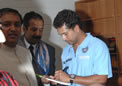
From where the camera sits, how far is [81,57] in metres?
1.66

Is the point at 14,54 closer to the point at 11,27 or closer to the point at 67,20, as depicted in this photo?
the point at 11,27

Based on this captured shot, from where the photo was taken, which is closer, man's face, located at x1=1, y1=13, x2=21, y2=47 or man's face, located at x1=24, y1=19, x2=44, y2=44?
man's face, located at x1=1, y1=13, x2=21, y2=47

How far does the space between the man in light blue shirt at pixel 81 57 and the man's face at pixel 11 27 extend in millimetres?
352

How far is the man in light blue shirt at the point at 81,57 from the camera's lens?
5.03 ft

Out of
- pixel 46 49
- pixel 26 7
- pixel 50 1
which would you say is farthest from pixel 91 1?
pixel 46 49

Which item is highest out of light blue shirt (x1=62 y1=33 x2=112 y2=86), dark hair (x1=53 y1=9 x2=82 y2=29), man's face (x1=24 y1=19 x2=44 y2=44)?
dark hair (x1=53 y1=9 x2=82 y2=29)

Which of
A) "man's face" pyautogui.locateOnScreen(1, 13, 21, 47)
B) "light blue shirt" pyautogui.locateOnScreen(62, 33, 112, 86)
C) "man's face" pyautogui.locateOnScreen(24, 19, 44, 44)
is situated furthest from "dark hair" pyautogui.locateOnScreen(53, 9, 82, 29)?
"man's face" pyautogui.locateOnScreen(24, 19, 44, 44)

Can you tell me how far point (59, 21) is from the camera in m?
1.72

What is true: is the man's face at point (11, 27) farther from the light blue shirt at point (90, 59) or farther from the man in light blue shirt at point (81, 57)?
the light blue shirt at point (90, 59)

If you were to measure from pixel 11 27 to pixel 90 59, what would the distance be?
70 centimetres

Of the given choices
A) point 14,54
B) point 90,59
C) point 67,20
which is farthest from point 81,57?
point 14,54

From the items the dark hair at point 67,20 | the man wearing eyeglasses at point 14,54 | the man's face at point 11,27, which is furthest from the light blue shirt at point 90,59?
the man's face at point 11,27

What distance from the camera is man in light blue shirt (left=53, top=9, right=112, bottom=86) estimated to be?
1532 millimetres

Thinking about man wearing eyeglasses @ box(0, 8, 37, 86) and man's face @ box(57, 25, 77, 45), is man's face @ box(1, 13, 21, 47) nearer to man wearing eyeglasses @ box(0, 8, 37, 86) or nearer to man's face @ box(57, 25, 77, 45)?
man wearing eyeglasses @ box(0, 8, 37, 86)
